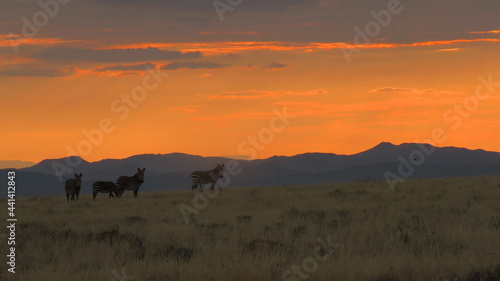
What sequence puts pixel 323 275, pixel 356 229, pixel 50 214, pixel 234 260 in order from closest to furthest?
pixel 323 275
pixel 234 260
pixel 356 229
pixel 50 214

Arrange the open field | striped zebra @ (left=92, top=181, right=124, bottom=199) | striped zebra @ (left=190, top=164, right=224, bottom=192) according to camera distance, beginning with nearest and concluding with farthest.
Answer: the open field, striped zebra @ (left=92, top=181, right=124, bottom=199), striped zebra @ (left=190, top=164, right=224, bottom=192)

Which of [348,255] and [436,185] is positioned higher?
[436,185]

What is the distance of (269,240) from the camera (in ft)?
55.4

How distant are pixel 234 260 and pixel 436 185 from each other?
24.5m

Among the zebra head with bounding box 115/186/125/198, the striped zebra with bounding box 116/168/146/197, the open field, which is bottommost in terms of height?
the open field

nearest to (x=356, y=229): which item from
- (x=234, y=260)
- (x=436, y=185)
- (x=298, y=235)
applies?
(x=298, y=235)

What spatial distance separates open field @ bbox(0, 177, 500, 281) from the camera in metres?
12.8

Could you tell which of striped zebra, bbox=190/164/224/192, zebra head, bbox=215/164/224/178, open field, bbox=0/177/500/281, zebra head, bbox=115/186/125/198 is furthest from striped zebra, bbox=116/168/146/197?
open field, bbox=0/177/500/281

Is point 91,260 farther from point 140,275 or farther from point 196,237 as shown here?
point 196,237

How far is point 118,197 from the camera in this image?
3544cm

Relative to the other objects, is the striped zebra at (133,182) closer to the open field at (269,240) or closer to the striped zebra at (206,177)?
the striped zebra at (206,177)

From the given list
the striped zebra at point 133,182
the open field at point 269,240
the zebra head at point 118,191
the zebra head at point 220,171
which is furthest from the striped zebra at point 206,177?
the open field at point 269,240

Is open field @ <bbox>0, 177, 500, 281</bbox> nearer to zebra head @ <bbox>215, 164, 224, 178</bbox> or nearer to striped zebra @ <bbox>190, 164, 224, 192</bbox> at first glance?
striped zebra @ <bbox>190, 164, 224, 192</bbox>

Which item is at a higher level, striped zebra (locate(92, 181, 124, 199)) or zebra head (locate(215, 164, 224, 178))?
zebra head (locate(215, 164, 224, 178))
